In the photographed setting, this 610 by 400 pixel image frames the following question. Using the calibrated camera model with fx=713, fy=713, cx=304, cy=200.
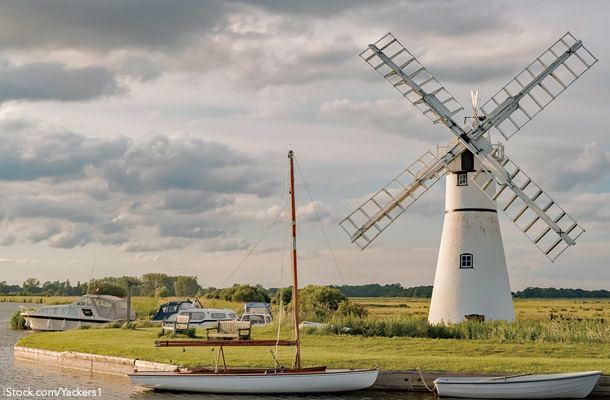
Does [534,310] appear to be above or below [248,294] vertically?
below

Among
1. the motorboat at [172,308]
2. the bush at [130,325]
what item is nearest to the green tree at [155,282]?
the motorboat at [172,308]

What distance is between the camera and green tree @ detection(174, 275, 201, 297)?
373 ft

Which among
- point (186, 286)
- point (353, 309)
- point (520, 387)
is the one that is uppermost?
point (186, 286)

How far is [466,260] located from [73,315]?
2865cm

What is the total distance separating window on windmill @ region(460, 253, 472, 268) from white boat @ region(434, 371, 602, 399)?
12.8 meters

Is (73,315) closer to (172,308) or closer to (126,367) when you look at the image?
(172,308)

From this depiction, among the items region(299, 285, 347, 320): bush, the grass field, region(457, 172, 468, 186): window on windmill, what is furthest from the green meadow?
region(299, 285, 347, 320): bush

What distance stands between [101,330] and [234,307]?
20.6m

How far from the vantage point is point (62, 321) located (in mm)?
49750

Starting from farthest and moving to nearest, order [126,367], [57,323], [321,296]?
1. [321,296]
2. [57,323]
3. [126,367]

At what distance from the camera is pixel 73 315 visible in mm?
49750

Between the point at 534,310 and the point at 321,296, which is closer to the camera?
the point at 321,296

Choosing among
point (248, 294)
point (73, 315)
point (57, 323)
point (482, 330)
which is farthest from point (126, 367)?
point (248, 294)

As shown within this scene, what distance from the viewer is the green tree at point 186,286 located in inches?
4479
